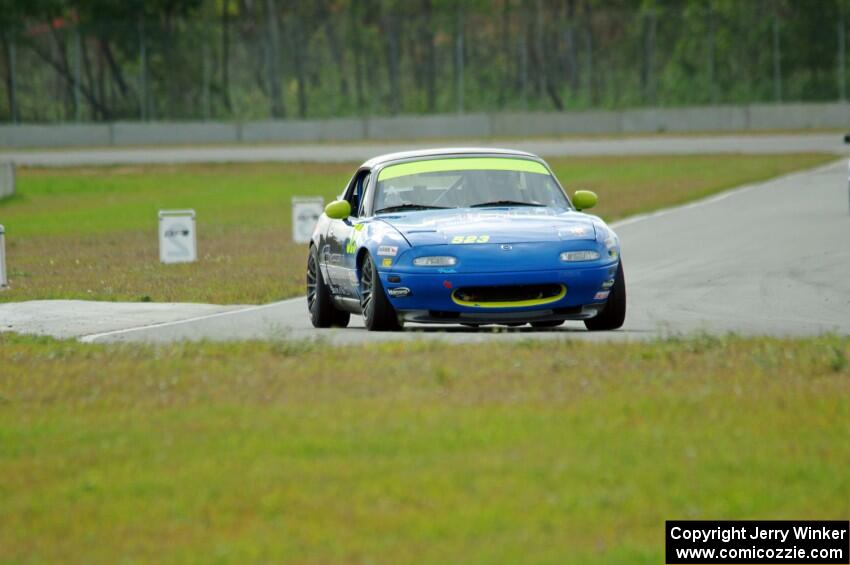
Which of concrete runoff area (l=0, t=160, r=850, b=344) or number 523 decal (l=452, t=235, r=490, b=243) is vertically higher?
number 523 decal (l=452, t=235, r=490, b=243)

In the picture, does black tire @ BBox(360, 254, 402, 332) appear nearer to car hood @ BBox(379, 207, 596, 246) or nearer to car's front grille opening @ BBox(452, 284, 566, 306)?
car hood @ BBox(379, 207, 596, 246)

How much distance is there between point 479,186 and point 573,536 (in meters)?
7.89

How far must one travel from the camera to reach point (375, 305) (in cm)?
1279

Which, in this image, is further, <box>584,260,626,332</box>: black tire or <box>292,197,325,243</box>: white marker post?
<box>292,197,325,243</box>: white marker post

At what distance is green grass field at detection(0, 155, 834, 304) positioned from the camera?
1994 centimetres

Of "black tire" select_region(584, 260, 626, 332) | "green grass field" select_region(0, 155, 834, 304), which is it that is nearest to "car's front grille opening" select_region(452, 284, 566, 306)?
"black tire" select_region(584, 260, 626, 332)

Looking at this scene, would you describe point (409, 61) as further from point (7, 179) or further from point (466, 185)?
point (466, 185)

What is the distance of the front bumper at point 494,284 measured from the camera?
→ 40.5ft

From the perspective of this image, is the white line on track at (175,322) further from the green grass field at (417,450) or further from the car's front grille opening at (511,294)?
the car's front grille opening at (511,294)

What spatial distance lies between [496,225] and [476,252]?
0.37m

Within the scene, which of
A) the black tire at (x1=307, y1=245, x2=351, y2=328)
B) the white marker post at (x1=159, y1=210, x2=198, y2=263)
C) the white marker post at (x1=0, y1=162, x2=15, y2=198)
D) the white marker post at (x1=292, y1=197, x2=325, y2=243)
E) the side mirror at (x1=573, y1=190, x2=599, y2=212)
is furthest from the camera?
the white marker post at (x1=0, y1=162, x2=15, y2=198)

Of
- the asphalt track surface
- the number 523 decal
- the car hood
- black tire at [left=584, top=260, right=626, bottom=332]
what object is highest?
the car hood

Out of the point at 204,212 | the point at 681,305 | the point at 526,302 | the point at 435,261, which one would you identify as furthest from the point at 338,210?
the point at 204,212

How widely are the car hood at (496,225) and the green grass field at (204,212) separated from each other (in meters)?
4.77
